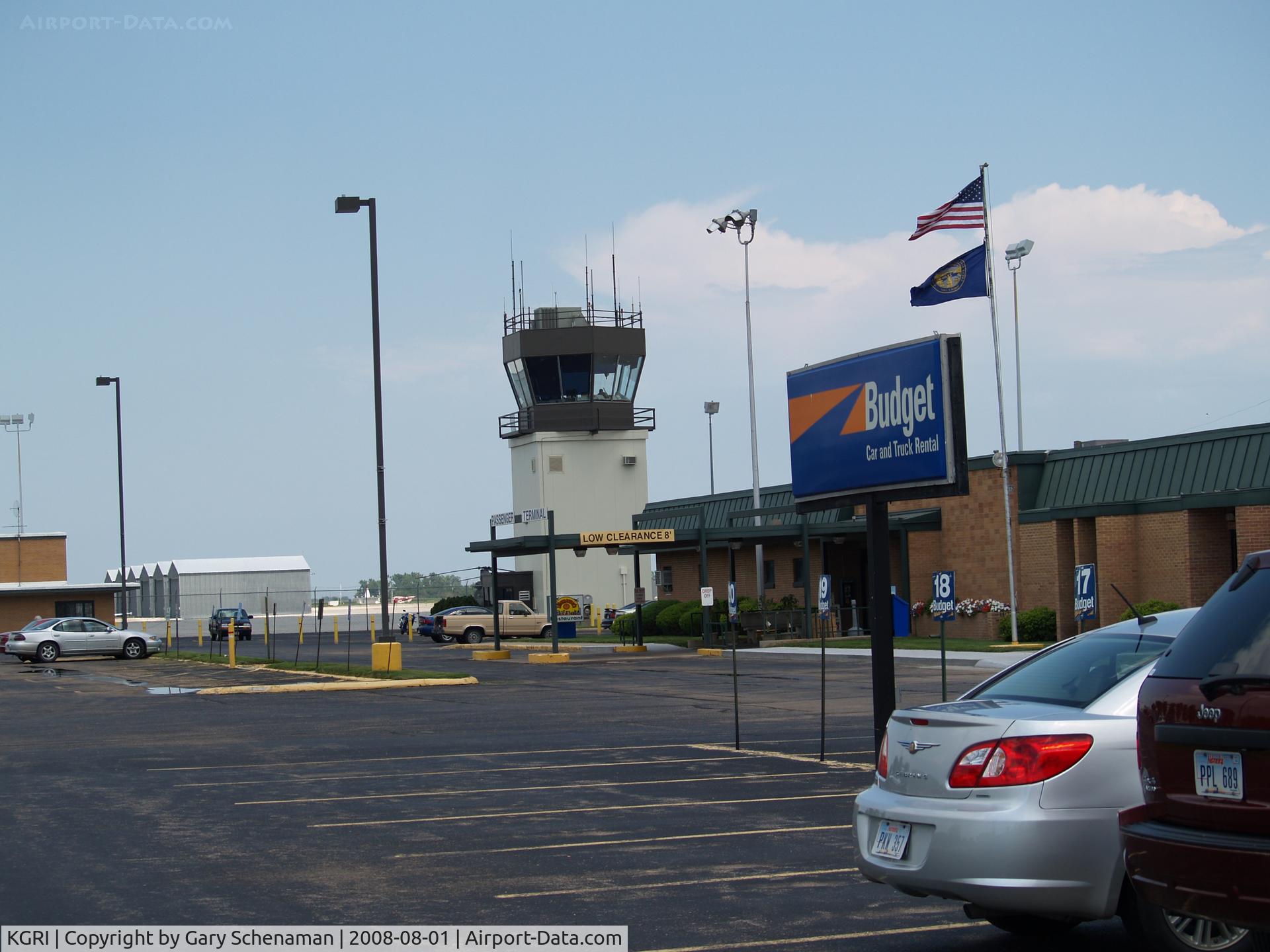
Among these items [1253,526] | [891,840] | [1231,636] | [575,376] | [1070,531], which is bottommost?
[891,840]

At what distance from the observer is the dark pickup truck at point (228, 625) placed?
6306 cm

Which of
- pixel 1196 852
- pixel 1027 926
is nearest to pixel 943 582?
pixel 1027 926

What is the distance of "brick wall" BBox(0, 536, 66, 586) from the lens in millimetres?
78500

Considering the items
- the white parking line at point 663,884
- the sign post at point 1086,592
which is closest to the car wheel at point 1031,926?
the white parking line at point 663,884

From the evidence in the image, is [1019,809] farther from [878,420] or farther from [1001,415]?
[1001,415]

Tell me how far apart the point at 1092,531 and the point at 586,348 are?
31.6 metres

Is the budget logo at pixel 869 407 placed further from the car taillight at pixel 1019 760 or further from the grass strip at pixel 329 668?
the grass strip at pixel 329 668

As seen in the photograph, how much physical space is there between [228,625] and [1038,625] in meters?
38.9

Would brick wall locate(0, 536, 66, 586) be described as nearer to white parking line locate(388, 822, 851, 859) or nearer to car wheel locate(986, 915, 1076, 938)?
white parking line locate(388, 822, 851, 859)

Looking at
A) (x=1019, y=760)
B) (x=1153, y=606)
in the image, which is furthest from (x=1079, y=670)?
(x=1153, y=606)

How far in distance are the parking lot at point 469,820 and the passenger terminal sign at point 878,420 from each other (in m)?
2.92

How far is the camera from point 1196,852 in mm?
5305

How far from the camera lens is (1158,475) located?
3566 cm

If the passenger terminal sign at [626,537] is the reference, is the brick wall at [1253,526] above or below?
below
